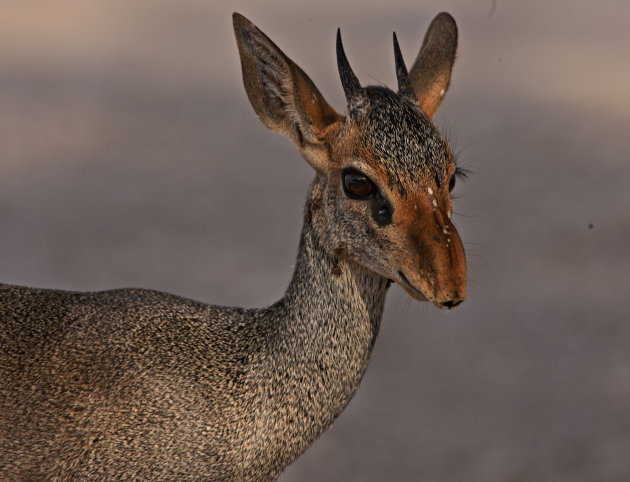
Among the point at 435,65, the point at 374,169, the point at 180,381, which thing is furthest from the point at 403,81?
the point at 180,381

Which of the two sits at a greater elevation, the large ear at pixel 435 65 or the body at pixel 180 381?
the large ear at pixel 435 65

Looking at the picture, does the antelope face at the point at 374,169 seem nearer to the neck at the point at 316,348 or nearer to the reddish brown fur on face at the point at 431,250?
the reddish brown fur on face at the point at 431,250

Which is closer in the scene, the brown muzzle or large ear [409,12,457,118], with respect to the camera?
the brown muzzle

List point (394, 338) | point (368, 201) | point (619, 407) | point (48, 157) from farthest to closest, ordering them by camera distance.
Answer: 1. point (48, 157)
2. point (394, 338)
3. point (619, 407)
4. point (368, 201)

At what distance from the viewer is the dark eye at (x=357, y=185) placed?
198 inches

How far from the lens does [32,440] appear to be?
512 centimetres

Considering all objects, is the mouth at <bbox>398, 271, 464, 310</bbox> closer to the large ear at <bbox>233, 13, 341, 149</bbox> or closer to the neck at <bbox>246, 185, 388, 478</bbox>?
the neck at <bbox>246, 185, 388, 478</bbox>

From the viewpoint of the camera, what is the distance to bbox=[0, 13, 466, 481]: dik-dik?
5.06 m

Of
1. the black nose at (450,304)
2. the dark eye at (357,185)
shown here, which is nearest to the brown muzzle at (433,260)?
the black nose at (450,304)

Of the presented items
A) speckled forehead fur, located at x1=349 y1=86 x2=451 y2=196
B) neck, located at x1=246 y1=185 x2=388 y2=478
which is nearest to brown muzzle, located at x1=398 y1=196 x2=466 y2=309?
speckled forehead fur, located at x1=349 y1=86 x2=451 y2=196

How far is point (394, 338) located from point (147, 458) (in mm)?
5606

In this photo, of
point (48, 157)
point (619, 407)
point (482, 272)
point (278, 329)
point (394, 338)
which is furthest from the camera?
point (48, 157)

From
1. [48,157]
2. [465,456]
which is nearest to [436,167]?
[465,456]

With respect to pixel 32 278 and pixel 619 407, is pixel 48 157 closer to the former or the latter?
pixel 32 278
